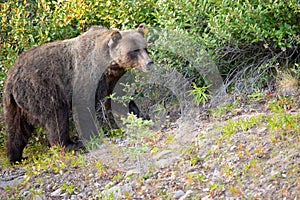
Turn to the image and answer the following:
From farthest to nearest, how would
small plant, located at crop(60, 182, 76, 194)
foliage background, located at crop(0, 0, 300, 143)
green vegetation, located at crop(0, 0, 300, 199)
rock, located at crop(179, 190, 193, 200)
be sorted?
foliage background, located at crop(0, 0, 300, 143) → small plant, located at crop(60, 182, 76, 194) → green vegetation, located at crop(0, 0, 300, 199) → rock, located at crop(179, 190, 193, 200)

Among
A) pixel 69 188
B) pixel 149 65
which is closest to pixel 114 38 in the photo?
pixel 149 65

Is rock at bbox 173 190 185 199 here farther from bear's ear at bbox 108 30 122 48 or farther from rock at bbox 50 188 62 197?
bear's ear at bbox 108 30 122 48

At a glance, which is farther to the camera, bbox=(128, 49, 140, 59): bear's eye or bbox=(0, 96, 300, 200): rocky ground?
bbox=(128, 49, 140, 59): bear's eye

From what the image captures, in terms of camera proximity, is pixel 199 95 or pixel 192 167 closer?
pixel 192 167

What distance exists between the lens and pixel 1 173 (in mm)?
7266

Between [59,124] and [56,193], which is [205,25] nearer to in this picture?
[59,124]

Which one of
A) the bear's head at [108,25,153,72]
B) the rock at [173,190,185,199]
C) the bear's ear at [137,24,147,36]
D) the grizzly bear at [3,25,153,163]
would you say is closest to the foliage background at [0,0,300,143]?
the bear's ear at [137,24,147,36]

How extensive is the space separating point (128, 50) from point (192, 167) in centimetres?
250

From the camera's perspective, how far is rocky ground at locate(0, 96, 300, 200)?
4793 mm

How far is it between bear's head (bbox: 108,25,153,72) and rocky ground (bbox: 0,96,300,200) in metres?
1.02

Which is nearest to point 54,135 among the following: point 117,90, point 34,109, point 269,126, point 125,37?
point 34,109

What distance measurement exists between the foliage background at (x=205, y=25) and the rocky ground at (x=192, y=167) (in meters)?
0.87

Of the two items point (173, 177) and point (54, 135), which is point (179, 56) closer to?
point (54, 135)

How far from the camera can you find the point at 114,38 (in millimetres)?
7387
